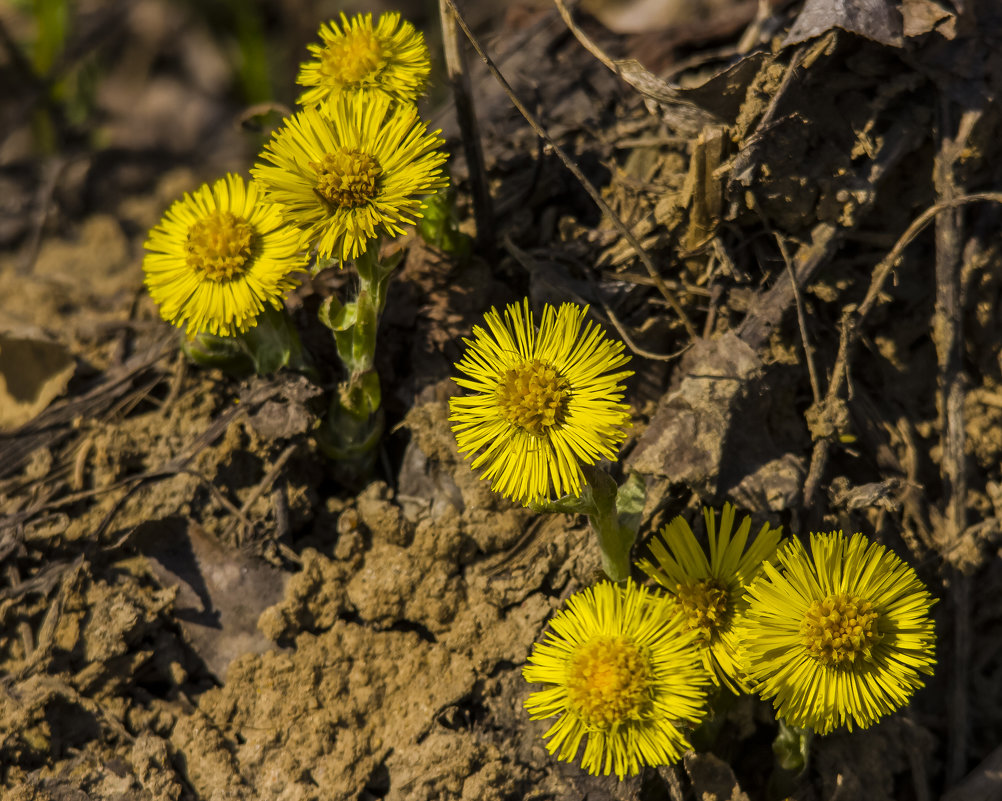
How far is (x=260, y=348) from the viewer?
217 cm

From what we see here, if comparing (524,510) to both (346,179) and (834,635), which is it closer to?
(834,635)

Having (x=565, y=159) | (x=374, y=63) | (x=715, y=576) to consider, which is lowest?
(x=715, y=576)

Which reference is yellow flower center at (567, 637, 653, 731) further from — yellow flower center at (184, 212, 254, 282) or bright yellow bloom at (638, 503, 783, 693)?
yellow flower center at (184, 212, 254, 282)

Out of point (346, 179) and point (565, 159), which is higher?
point (565, 159)

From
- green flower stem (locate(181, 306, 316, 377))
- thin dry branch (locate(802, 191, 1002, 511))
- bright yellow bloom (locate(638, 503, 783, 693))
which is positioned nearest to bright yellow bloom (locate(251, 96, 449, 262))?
green flower stem (locate(181, 306, 316, 377))

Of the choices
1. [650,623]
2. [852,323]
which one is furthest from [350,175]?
[852,323]

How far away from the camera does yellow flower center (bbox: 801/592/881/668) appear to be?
1.68 meters

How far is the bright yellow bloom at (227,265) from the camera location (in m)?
1.94

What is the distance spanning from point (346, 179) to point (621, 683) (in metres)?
1.24

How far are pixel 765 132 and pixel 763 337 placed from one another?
1.70 ft

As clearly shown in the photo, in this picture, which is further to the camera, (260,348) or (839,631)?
(260,348)

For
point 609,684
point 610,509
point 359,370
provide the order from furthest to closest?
1. point 359,370
2. point 610,509
3. point 609,684

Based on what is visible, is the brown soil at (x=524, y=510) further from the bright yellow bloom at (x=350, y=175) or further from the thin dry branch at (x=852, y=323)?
the bright yellow bloom at (x=350, y=175)

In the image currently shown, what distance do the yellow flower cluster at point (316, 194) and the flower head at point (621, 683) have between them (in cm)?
99
